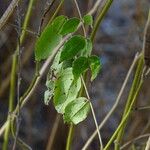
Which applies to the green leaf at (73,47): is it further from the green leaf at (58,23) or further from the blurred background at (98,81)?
the blurred background at (98,81)

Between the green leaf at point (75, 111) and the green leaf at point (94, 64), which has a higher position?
the green leaf at point (94, 64)

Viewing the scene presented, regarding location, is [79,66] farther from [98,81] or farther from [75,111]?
[98,81]

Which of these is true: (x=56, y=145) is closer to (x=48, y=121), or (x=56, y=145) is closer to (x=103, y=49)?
(x=48, y=121)

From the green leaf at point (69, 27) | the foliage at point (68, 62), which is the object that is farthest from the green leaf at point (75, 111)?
the green leaf at point (69, 27)

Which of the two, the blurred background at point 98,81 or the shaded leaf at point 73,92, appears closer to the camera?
the shaded leaf at point 73,92

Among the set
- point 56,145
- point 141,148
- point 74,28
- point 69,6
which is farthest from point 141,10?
point 74,28

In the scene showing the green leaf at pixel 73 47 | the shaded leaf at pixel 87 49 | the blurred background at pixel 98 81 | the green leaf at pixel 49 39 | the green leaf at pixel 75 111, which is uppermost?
the green leaf at pixel 49 39
